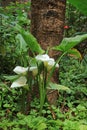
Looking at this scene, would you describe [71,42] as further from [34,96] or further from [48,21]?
[34,96]

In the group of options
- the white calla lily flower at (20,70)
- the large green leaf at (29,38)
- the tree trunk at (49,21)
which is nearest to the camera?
the large green leaf at (29,38)

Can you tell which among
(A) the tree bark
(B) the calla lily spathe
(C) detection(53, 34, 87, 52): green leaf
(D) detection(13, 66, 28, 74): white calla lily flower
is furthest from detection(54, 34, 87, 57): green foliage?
(A) the tree bark

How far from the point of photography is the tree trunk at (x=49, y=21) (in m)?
2.62

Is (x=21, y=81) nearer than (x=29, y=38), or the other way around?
(x=29, y=38)

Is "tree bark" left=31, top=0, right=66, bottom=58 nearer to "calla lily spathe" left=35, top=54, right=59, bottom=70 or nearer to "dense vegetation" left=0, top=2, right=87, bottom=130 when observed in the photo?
"dense vegetation" left=0, top=2, right=87, bottom=130

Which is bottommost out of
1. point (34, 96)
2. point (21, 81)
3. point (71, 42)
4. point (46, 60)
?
point (34, 96)

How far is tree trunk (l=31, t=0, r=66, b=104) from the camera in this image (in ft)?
8.61

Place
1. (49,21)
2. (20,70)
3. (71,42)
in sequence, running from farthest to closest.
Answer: (49,21), (20,70), (71,42)

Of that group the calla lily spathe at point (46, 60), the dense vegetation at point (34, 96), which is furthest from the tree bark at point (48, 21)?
the calla lily spathe at point (46, 60)

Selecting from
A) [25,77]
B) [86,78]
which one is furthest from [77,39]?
[86,78]

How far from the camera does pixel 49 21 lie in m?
2.63

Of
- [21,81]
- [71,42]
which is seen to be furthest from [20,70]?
[71,42]

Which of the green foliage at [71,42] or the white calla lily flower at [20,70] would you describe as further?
the white calla lily flower at [20,70]

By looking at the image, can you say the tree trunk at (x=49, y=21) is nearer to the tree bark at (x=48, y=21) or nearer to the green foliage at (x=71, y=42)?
the tree bark at (x=48, y=21)
